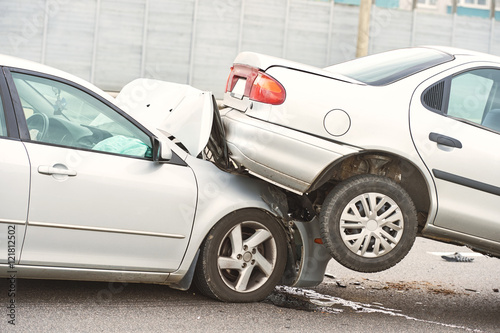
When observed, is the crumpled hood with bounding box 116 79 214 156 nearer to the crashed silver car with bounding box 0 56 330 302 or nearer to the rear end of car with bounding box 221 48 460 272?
the crashed silver car with bounding box 0 56 330 302

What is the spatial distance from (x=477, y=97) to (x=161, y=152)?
7.44 ft

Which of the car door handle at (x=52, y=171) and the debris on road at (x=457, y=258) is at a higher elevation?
the car door handle at (x=52, y=171)

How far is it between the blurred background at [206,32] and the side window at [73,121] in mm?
15795

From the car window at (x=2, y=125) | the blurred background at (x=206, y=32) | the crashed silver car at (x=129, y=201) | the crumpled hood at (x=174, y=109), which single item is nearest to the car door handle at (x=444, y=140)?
the crashed silver car at (x=129, y=201)

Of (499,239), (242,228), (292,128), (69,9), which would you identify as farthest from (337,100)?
(69,9)

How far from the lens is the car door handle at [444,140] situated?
17.5 feet

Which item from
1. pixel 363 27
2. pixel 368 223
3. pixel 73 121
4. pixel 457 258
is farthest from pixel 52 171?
pixel 363 27

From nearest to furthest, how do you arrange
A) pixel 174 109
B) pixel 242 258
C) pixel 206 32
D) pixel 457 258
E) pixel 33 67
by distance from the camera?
pixel 33 67
pixel 242 258
pixel 174 109
pixel 457 258
pixel 206 32

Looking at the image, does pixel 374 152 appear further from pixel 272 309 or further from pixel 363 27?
pixel 363 27

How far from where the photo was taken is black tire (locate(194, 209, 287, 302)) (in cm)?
525

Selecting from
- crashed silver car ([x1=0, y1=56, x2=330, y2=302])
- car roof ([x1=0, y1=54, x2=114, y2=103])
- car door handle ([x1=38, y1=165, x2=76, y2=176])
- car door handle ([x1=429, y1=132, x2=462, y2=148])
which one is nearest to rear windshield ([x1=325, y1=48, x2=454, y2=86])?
car door handle ([x1=429, y1=132, x2=462, y2=148])

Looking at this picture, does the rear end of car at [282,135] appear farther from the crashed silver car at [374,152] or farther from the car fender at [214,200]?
the car fender at [214,200]

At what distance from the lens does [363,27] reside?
71.1 ft

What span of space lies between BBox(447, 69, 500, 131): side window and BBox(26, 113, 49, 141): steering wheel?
2616mm
